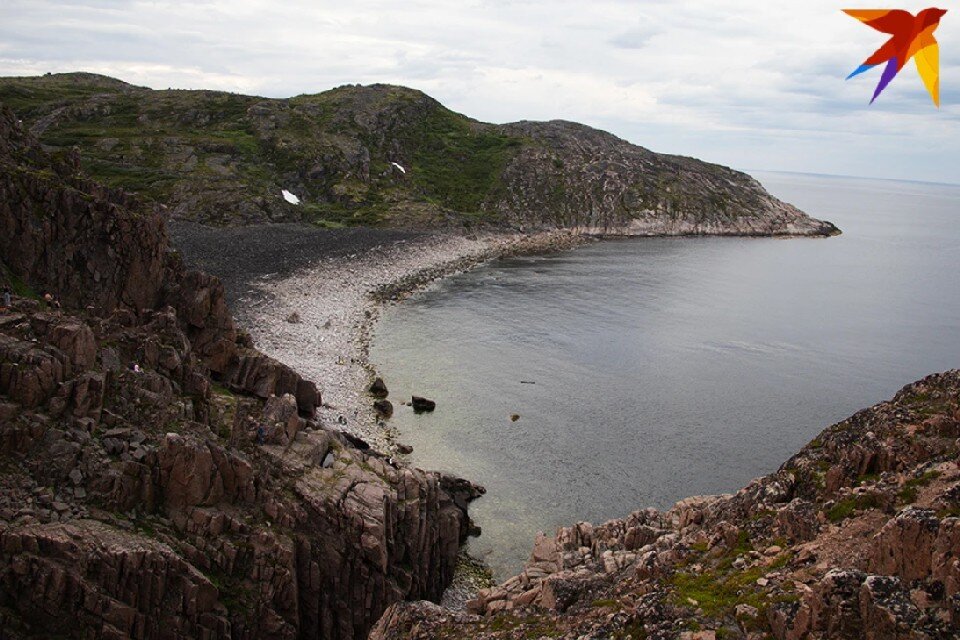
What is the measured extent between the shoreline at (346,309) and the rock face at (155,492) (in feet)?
56.6

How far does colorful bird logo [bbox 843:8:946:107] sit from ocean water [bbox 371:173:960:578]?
3759 centimetres

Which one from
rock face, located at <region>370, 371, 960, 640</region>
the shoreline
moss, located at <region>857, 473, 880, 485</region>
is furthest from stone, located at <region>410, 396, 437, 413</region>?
moss, located at <region>857, 473, 880, 485</region>

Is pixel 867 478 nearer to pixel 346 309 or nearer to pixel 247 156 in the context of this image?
pixel 346 309

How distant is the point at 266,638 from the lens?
32.8m

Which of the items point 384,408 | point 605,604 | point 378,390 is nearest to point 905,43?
point 605,604

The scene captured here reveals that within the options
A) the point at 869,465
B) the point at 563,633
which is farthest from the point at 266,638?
the point at 869,465

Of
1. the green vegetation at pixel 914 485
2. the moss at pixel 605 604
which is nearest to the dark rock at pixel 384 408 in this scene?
the moss at pixel 605 604

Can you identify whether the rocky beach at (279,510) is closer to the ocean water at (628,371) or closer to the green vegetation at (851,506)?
the green vegetation at (851,506)

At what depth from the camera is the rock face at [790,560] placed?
20.7 m

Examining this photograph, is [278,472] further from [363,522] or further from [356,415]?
[356,415]

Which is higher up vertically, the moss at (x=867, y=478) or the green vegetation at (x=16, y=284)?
the green vegetation at (x=16, y=284)

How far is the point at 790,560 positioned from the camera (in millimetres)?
27359

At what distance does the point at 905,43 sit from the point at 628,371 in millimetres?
70573

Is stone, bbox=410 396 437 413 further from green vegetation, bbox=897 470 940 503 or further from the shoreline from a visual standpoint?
green vegetation, bbox=897 470 940 503
